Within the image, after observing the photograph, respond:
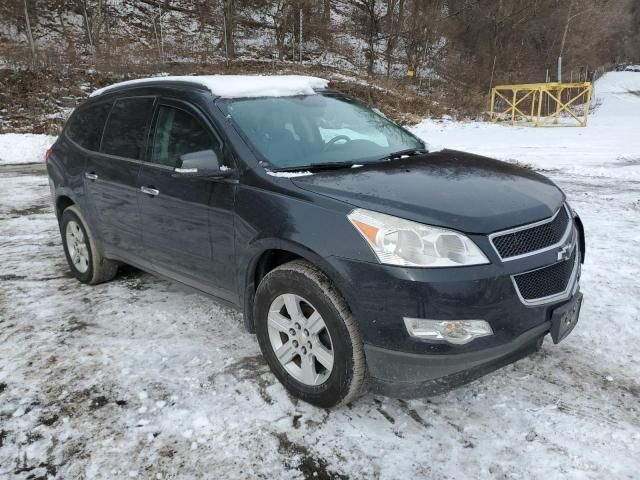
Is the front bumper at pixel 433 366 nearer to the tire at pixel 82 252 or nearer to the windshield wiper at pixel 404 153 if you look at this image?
the windshield wiper at pixel 404 153

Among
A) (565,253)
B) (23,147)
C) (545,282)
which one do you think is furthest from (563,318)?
(23,147)

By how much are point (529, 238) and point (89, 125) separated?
3.79 metres

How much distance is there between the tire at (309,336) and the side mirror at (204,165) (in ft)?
2.30

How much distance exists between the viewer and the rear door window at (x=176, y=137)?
11.0 ft

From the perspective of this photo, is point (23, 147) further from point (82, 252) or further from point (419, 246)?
point (419, 246)

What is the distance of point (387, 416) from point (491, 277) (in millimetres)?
971

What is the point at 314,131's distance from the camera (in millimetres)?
3535

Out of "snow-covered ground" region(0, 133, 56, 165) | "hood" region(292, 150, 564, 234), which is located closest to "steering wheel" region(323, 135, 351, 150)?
"hood" region(292, 150, 564, 234)

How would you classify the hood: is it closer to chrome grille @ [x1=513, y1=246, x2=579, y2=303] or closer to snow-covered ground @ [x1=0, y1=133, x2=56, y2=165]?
chrome grille @ [x1=513, y1=246, x2=579, y2=303]

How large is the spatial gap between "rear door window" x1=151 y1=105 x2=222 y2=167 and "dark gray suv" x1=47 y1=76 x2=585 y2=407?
12 millimetres

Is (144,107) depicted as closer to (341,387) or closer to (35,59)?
(341,387)

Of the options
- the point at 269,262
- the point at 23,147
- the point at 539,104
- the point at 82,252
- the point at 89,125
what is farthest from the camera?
the point at 539,104

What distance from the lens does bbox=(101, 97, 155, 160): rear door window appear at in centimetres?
386

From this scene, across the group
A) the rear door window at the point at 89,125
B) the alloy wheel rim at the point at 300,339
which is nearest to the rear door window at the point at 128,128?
the rear door window at the point at 89,125
